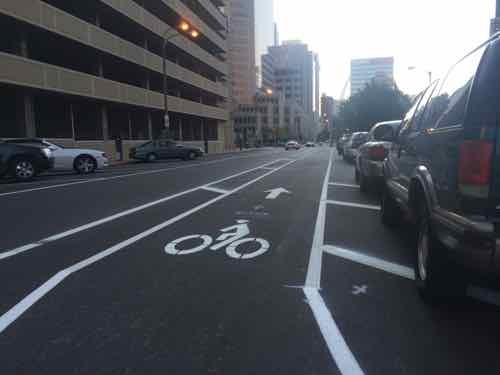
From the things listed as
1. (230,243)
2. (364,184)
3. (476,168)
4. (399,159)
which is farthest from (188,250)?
(364,184)

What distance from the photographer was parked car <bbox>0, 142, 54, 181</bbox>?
46.8 ft

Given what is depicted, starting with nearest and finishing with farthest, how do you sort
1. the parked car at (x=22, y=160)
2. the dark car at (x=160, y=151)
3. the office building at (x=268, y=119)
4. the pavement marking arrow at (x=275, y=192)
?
1. the pavement marking arrow at (x=275, y=192)
2. the parked car at (x=22, y=160)
3. the dark car at (x=160, y=151)
4. the office building at (x=268, y=119)

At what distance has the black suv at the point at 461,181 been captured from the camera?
2.62 meters

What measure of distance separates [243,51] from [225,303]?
161900mm

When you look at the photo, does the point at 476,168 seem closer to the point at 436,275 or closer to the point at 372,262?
the point at 436,275

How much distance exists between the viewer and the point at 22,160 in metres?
14.6

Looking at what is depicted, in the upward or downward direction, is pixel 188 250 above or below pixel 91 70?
below

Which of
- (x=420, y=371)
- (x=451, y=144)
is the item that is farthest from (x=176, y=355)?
(x=451, y=144)

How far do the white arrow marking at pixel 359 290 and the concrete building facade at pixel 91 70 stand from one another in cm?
2149

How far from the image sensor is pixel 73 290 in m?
3.89

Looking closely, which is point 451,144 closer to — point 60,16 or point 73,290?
point 73,290

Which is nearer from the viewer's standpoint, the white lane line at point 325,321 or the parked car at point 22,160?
the white lane line at point 325,321

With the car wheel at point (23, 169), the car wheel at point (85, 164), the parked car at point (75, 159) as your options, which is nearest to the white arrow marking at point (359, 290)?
the car wheel at point (23, 169)

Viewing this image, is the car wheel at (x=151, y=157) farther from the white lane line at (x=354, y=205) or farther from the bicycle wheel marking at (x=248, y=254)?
the bicycle wheel marking at (x=248, y=254)
